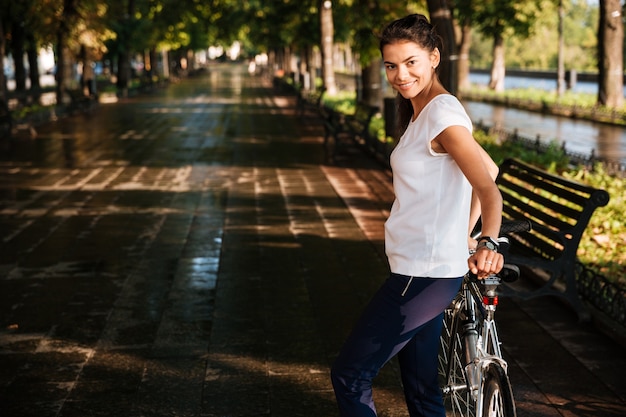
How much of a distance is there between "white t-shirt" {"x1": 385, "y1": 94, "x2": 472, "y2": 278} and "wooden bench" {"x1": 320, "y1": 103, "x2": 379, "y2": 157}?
1438 cm

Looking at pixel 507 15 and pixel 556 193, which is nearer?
pixel 556 193

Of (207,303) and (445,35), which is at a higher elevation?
(445,35)

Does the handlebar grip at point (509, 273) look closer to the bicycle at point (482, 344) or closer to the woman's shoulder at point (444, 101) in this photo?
the bicycle at point (482, 344)

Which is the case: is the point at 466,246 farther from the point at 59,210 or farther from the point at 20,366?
the point at 59,210

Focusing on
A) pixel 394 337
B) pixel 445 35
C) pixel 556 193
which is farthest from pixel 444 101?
pixel 445 35

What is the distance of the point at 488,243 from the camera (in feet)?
9.65

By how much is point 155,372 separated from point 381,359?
2436 mm

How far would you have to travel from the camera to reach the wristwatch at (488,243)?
9.59 ft

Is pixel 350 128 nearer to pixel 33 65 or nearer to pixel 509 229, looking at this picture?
pixel 509 229

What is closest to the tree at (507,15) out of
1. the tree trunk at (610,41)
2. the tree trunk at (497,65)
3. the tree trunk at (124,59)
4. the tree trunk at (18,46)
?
the tree trunk at (497,65)

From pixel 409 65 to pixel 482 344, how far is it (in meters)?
1.03

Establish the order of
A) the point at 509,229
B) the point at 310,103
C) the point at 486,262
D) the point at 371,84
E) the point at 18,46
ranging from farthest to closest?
the point at 18,46
the point at 310,103
the point at 371,84
the point at 509,229
the point at 486,262

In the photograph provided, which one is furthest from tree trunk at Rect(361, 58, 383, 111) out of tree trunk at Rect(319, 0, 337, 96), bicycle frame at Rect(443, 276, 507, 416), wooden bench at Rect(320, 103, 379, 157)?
bicycle frame at Rect(443, 276, 507, 416)

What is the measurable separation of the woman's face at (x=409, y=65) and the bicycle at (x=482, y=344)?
2.04ft
